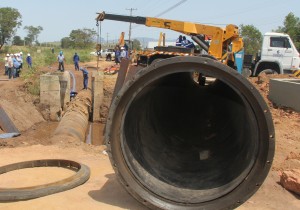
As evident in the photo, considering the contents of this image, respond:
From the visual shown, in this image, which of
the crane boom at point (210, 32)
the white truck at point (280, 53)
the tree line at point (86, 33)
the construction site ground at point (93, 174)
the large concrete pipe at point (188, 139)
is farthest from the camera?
the tree line at point (86, 33)

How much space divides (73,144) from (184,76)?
316 centimetres

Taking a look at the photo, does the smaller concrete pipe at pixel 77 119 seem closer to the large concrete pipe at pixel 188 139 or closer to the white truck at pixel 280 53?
the large concrete pipe at pixel 188 139

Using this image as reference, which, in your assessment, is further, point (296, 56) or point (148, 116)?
point (296, 56)

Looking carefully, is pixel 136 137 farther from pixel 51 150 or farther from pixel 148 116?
pixel 51 150

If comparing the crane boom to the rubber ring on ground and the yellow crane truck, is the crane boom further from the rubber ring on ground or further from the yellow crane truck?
the rubber ring on ground

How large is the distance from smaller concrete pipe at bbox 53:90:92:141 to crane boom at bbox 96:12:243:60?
11.8 ft

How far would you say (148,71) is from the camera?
3.90m

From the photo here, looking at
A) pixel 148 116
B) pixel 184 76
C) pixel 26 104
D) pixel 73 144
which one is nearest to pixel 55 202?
pixel 148 116

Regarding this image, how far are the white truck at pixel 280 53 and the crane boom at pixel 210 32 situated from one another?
336cm

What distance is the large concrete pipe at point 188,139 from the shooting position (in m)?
3.85

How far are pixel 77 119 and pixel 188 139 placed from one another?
7.68 meters

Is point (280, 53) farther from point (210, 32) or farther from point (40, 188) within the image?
point (40, 188)

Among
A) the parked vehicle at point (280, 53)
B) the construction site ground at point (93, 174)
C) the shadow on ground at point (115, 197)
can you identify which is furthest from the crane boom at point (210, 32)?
the shadow on ground at point (115, 197)

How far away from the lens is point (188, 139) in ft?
17.9
